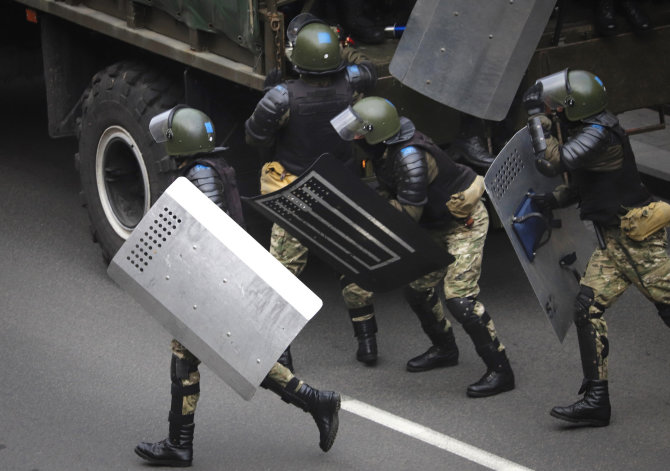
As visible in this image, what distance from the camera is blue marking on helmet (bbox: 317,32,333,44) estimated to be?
6.64 metres

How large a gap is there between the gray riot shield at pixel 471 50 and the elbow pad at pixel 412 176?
2.29 feet

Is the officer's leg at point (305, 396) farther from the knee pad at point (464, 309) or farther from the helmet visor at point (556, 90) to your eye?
the helmet visor at point (556, 90)

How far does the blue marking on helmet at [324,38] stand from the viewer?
21.8 feet

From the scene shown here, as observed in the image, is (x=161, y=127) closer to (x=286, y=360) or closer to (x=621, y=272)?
(x=286, y=360)

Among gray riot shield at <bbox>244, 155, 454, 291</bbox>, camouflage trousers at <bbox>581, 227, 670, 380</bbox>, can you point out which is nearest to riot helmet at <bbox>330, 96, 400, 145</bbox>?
gray riot shield at <bbox>244, 155, 454, 291</bbox>

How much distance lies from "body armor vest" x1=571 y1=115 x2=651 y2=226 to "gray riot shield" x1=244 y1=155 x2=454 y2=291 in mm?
765

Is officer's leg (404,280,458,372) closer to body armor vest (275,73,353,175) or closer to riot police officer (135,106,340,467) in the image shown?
body armor vest (275,73,353,175)

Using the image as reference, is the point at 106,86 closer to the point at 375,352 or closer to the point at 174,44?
the point at 174,44

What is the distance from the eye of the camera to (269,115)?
666cm

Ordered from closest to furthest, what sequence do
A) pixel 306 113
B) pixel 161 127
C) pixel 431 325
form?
1. pixel 161 127
2. pixel 306 113
3. pixel 431 325

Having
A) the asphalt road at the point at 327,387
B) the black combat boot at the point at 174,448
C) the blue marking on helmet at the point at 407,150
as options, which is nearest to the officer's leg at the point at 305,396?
the asphalt road at the point at 327,387

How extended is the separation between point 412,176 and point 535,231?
27.2 inches

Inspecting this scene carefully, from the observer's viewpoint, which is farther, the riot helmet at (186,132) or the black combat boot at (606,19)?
the black combat boot at (606,19)

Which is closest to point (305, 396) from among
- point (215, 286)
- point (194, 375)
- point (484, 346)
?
point (194, 375)
